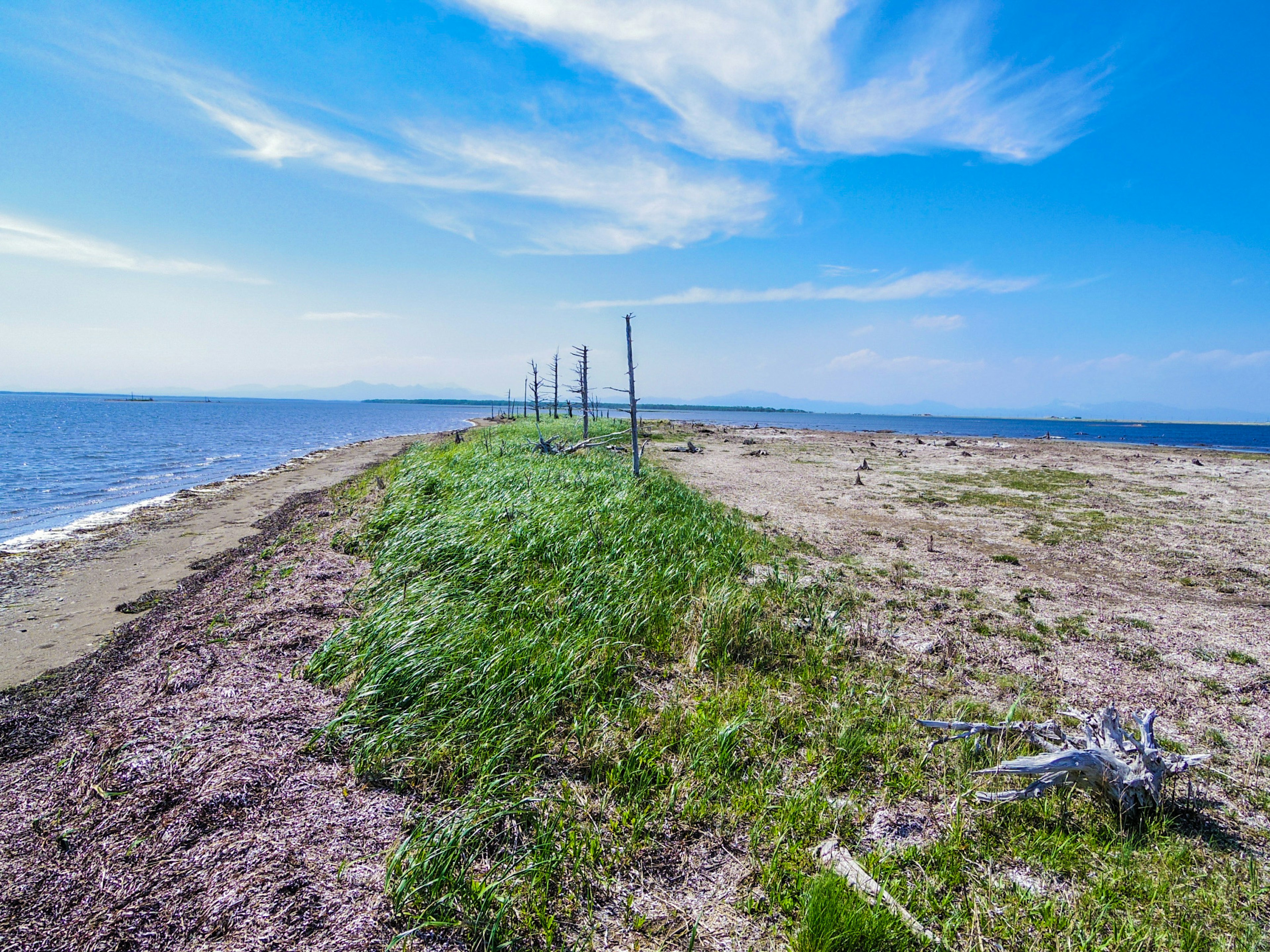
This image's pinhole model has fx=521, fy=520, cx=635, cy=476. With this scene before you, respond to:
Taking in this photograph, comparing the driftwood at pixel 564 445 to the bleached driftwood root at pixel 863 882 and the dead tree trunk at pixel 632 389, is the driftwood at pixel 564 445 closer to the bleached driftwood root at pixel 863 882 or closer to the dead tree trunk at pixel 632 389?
the dead tree trunk at pixel 632 389

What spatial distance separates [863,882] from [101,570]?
17.7 metres

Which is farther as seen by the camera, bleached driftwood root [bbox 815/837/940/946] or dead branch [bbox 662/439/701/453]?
dead branch [bbox 662/439/701/453]

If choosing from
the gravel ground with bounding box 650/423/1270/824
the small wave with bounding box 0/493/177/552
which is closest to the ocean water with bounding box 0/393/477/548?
the small wave with bounding box 0/493/177/552

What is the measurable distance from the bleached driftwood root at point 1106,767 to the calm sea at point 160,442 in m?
24.4

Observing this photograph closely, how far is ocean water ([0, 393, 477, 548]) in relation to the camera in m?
20.6

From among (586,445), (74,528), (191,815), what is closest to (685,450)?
(586,445)

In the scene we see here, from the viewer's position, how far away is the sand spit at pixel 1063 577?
268 inches

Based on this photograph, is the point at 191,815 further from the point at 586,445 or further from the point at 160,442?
the point at 160,442

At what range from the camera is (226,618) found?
7.64 meters

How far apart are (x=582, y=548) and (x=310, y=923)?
A: 6542 millimetres

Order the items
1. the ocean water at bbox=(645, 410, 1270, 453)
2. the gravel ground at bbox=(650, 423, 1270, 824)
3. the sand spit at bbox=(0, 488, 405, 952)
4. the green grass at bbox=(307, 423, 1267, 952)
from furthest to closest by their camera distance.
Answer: the ocean water at bbox=(645, 410, 1270, 453), the gravel ground at bbox=(650, 423, 1270, 824), the green grass at bbox=(307, 423, 1267, 952), the sand spit at bbox=(0, 488, 405, 952)

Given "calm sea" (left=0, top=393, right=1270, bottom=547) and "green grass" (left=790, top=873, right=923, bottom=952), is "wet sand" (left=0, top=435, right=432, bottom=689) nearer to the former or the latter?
"calm sea" (left=0, top=393, right=1270, bottom=547)

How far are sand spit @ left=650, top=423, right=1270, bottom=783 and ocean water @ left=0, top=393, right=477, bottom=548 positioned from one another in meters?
23.9

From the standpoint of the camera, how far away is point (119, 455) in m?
39.4
